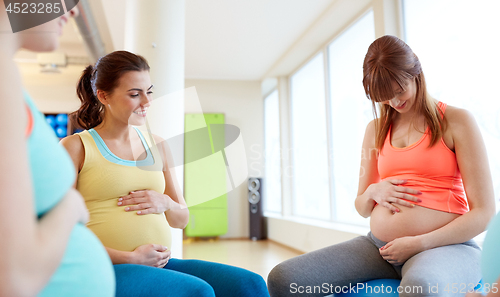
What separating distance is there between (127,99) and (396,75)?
1141 mm

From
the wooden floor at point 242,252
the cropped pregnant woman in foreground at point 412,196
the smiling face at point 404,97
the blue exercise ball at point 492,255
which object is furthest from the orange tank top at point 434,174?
the wooden floor at point 242,252

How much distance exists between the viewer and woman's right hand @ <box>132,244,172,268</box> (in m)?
1.31

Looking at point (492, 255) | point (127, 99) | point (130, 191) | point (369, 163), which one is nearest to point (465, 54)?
point (369, 163)

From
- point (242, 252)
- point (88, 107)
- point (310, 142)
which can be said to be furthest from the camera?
point (310, 142)

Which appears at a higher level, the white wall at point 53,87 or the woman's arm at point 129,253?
the white wall at point 53,87

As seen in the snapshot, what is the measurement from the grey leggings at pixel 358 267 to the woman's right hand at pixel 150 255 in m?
0.47

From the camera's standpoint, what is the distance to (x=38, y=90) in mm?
6949

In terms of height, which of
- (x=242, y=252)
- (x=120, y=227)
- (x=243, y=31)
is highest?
(x=243, y=31)

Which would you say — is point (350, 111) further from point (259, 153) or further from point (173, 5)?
point (259, 153)

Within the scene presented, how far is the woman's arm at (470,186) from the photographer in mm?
1357

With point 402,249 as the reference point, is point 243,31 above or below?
above

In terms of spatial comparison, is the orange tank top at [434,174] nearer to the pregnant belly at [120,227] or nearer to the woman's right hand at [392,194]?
Answer: the woman's right hand at [392,194]

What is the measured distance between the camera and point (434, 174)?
1.49m

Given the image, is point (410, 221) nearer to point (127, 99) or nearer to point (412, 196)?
point (412, 196)
